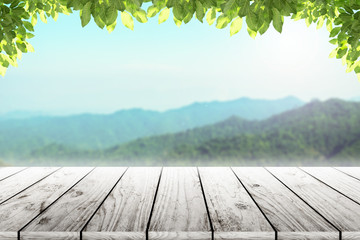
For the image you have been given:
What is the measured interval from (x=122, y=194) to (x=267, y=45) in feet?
20.9

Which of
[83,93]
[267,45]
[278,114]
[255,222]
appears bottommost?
[255,222]

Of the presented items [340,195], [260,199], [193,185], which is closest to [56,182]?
[193,185]

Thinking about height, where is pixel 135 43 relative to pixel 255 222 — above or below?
above

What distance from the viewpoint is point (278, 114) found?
7172 millimetres

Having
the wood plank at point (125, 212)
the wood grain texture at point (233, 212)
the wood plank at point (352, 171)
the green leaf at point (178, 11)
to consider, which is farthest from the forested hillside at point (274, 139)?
the green leaf at point (178, 11)

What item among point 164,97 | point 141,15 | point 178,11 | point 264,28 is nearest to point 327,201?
point 264,28

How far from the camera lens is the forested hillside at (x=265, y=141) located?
651cm

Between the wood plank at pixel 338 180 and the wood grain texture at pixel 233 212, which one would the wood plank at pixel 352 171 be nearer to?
the wood plank at pixel 338 180

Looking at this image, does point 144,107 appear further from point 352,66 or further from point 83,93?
point 352,66

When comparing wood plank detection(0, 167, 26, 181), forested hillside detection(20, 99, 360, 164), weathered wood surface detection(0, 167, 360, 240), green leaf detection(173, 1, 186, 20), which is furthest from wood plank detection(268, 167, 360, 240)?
forested hillside detection(20, 99, 360, 164)

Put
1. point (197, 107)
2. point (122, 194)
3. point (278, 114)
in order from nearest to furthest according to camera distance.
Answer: point (122, 194), point (278, 114), point (197, 107)

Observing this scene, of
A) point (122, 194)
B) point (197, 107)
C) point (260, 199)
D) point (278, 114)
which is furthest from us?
point (197, 107)

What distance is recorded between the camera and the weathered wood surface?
1.15 metres

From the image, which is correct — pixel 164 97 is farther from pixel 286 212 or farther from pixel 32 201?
pixel 286 212
